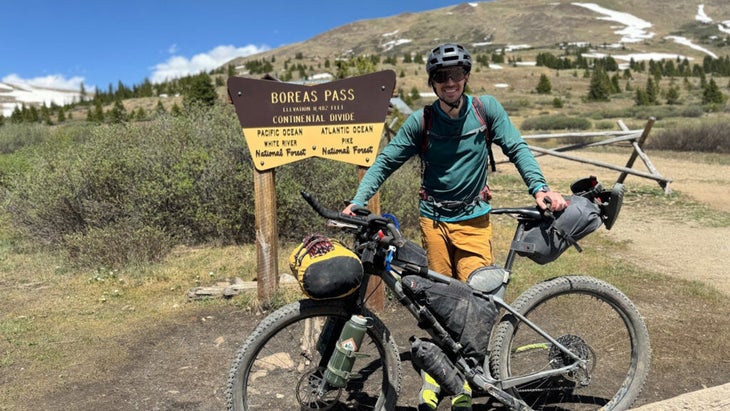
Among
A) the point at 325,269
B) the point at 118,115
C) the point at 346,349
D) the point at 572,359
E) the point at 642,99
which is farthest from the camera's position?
the point at 642,99

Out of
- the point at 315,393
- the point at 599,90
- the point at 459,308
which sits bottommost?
the point at 315,393

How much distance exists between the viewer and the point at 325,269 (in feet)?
7.41

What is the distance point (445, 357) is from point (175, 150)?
5.89 metres

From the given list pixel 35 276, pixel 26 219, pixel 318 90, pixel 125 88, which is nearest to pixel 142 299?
pixel 35 276

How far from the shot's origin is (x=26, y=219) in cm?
736

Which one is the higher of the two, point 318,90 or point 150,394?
point 318,90

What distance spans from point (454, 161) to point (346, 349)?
1.17 m

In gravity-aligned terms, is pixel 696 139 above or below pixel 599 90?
below

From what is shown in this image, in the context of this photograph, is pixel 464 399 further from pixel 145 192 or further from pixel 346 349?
pixel 145 192

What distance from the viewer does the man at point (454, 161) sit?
8.94 feet

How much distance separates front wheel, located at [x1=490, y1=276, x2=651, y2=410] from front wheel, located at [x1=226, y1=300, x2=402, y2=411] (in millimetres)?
559

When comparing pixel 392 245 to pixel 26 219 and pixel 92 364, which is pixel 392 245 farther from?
pixel 26 219

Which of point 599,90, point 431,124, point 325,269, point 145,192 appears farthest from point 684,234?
point 599,90

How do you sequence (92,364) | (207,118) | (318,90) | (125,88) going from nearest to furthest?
(92,364) → (318,90) → (207,118) → (125,88)
